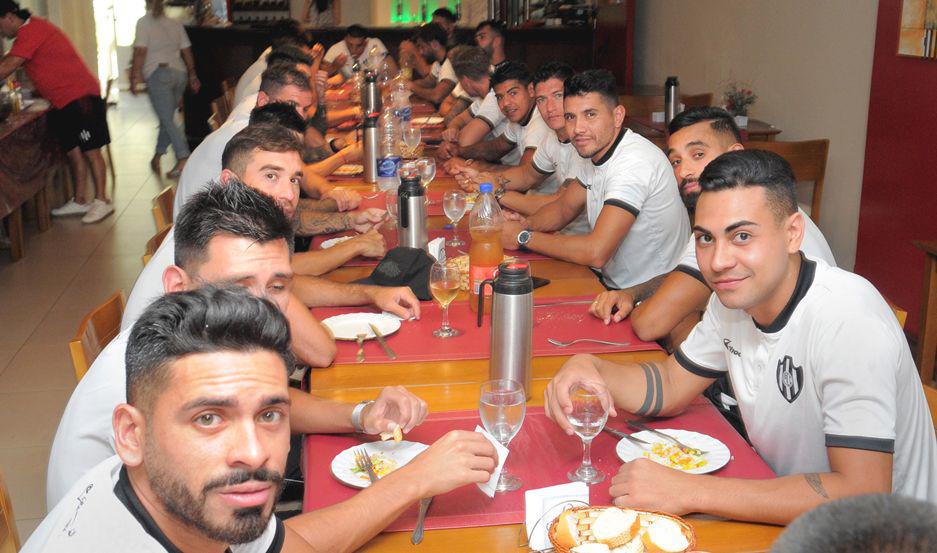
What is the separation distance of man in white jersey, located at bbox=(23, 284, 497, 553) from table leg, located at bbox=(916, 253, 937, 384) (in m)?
3.18

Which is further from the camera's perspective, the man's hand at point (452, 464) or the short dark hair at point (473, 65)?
the short dark hair at point (473, 65)

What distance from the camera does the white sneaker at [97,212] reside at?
23.7 feet

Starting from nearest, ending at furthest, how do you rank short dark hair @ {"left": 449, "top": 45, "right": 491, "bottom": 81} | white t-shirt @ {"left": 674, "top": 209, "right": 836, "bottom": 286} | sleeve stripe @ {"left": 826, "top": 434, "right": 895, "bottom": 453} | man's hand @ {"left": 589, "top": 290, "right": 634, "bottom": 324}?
sleeve stripe @ {"left": 826, "top": 434, "right": 895, "bottom": 453}, white t-shirt @ {"left": 674, "top": 209, "right": 836, "bottom": 286}, man's hand @ {"left": 589, "top": 290, "right": 634, "bottom": 324}, short dark hair @ {"left": 449, "top": 45, "right": 491, "bottom": 81}

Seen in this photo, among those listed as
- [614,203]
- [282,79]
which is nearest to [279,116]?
[282,79]

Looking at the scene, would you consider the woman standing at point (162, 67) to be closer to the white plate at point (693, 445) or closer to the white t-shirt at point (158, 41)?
the white t-shirt at point (158, 41)

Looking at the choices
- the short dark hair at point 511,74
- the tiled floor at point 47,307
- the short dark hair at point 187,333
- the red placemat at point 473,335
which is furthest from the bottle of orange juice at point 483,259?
the short dark hair at point 511,74

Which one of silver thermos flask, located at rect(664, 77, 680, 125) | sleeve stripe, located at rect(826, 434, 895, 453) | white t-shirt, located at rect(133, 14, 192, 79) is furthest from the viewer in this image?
white t-shirt, located at rect(133, 14, 192, 79)

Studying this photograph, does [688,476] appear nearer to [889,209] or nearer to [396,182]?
[396,182]

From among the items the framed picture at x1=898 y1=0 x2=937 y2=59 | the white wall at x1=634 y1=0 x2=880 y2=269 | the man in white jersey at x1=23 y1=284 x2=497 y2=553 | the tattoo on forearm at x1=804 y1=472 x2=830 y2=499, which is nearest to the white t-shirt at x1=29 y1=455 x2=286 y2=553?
the man in white jersey at x1=23 y1=284 x2=497 y2=553

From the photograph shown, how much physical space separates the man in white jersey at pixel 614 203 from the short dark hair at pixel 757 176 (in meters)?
1.42

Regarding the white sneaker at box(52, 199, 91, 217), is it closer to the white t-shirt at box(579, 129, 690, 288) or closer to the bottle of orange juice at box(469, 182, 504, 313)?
the white t-shirt at box(579, 129, 690, 288)

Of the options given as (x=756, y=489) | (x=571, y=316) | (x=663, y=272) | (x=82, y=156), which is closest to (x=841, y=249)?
(x=663, y=272)

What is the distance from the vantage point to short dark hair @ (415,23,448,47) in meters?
9.20

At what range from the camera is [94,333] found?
2.42 m
